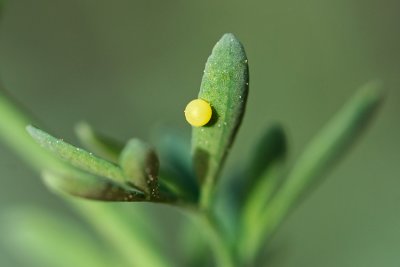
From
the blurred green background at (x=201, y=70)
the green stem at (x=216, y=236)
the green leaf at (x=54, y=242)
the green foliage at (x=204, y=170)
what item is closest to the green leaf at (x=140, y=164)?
the green foliage at (x=204, y=170)

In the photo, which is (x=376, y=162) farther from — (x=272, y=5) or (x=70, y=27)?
(x=70, y=27)

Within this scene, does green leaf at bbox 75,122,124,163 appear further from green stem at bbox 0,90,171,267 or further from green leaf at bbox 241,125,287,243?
green leaf at bbox 241,125,287,243

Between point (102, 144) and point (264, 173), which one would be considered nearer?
point (102, 144)

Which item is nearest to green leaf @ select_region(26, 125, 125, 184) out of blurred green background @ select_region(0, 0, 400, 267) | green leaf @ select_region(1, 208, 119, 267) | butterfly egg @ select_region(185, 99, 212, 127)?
butterfly egg @ select_region(185, 99, 212, 127)

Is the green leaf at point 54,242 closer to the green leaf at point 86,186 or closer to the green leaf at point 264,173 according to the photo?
the green leaf at point 264,173

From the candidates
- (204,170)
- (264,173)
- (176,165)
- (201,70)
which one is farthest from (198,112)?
(201,70)

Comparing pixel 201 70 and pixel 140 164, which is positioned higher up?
pixel 201 70

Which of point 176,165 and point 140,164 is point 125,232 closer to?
point 176,165
